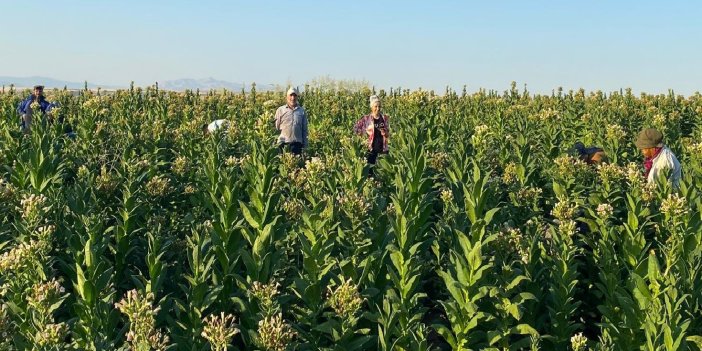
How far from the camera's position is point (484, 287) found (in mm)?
5801

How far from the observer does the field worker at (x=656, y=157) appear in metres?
9.55

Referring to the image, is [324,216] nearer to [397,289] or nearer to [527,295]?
[397,289]

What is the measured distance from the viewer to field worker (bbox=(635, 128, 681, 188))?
9.55 metres

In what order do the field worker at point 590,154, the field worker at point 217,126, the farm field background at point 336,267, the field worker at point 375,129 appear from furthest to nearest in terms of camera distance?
the field worker at point 375,129 → the field worker at point 590,154 → the field worker at point 217,126 → the farm field background at point 336,267

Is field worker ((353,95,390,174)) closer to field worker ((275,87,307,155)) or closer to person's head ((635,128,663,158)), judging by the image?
field worker ((275,87,307,155))

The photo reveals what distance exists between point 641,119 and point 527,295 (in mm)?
21800

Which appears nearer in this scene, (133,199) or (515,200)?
(133,199)

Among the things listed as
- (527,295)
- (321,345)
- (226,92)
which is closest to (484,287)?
(527,295)

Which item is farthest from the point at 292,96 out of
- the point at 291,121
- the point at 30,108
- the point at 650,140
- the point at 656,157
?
the point at 656,157

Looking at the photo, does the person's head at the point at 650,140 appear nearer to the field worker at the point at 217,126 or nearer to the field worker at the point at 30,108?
the field worker at the point at 217,126

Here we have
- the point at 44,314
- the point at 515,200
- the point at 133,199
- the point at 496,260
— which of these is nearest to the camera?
the point at 44,314

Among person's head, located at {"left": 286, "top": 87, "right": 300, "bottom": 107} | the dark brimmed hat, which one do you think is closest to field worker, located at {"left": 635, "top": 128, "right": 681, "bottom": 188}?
the dark brimmed hat

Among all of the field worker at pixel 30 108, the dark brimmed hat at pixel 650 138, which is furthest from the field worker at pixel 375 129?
the field worker at pixel 30 108

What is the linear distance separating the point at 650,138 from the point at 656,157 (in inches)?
12.6
